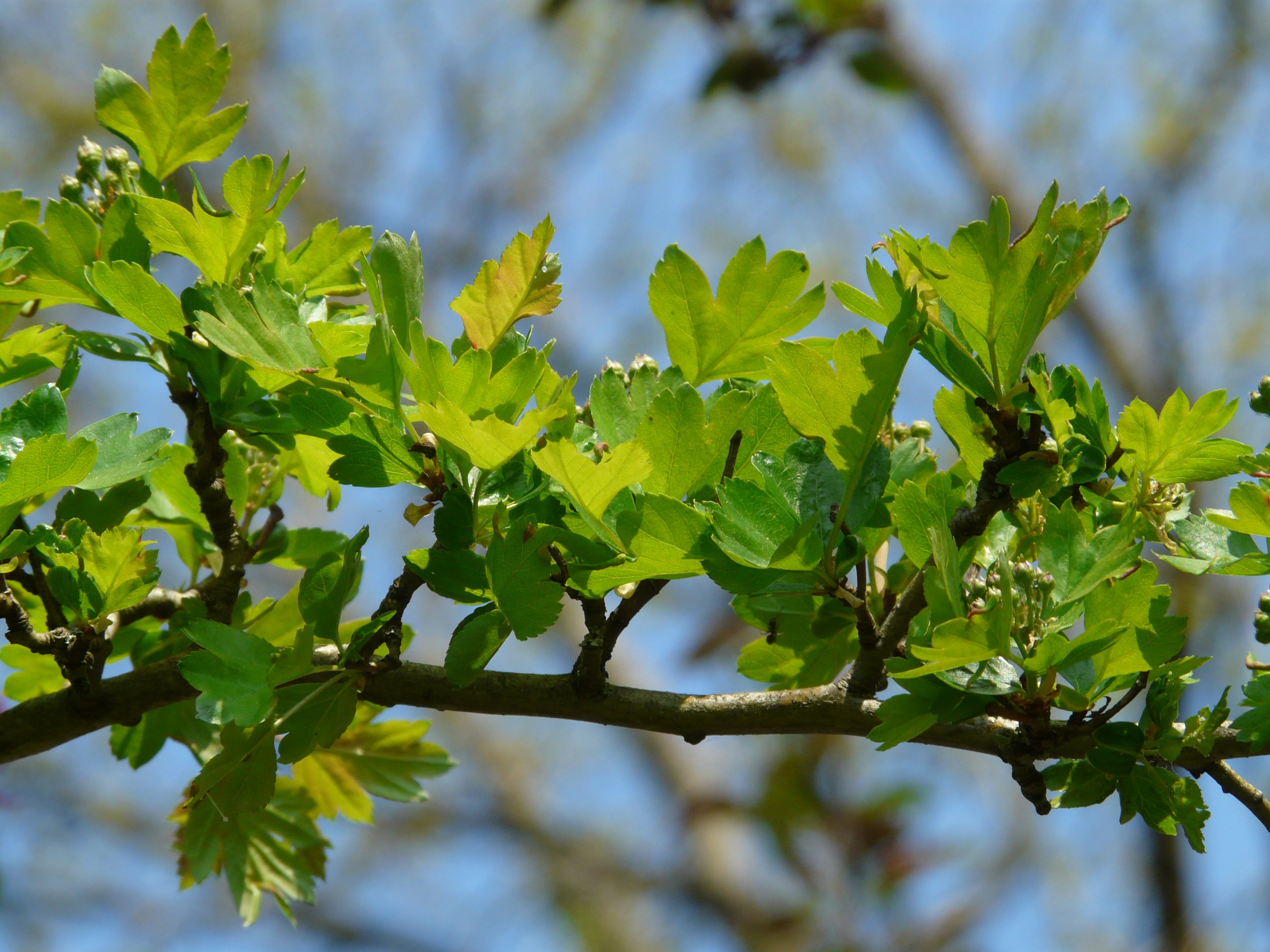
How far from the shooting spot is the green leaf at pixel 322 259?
2.68ft

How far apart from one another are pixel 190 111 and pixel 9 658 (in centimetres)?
51

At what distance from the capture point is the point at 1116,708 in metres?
0.67

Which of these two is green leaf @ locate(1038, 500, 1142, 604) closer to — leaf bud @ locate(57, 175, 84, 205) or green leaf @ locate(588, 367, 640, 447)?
green leaf @ locate(588, 367, 640, 447)

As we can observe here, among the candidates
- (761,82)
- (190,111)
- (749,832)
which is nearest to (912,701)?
(190,111)

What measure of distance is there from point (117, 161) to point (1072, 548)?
2.62 feet

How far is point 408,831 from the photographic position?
636 centimetres

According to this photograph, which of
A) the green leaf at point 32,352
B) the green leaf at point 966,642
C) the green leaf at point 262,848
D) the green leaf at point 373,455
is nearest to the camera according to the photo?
the green leaf at point 966,642

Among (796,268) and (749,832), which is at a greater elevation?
(749,832)

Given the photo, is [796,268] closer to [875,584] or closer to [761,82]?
[875,584]

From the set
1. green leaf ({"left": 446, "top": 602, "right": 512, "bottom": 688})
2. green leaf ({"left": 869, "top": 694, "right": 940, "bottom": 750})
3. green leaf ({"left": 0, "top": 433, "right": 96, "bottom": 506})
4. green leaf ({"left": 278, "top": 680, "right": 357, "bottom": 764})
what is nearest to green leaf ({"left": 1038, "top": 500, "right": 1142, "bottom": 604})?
green leaf ({"left": 869, "top": 694, "right": 940, "bottom": 750})

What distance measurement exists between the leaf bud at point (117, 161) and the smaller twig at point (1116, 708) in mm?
860

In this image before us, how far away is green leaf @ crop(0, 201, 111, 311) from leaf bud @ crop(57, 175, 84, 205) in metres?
0.08

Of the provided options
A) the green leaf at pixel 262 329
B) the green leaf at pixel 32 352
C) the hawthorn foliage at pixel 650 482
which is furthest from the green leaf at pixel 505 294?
the green leaf at pixel 32 352

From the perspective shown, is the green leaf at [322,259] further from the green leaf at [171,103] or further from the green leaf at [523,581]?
the green leaf at [523,581]
